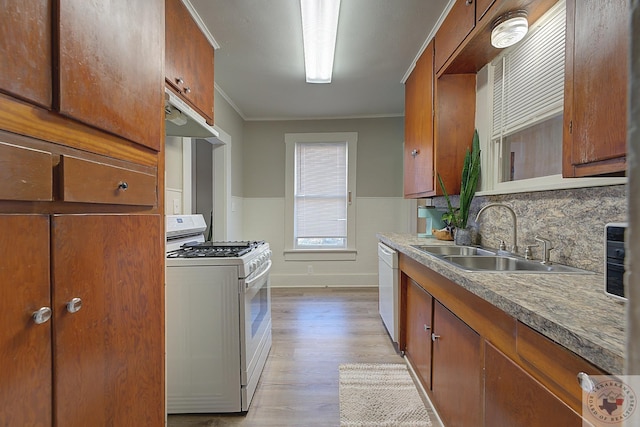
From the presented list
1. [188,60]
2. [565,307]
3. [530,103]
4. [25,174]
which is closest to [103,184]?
[25,174]

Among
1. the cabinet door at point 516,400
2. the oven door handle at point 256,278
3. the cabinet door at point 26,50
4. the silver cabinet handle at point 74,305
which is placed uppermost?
the cabinet door at point 26,50

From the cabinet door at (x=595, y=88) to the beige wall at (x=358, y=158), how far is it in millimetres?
3147

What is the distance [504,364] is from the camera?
2.95 feet

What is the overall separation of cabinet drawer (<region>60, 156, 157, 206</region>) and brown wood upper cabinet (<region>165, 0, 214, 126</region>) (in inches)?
34.6

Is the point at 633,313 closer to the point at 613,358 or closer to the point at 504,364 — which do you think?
the point at 613,358

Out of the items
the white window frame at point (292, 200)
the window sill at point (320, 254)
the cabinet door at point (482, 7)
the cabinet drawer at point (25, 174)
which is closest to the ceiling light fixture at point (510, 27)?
the cabinet door at point (482, 7)

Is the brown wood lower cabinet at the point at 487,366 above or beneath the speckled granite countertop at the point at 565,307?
beneath

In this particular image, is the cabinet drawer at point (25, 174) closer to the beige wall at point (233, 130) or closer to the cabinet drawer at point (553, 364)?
the cabinet drawer at point (553, 364)

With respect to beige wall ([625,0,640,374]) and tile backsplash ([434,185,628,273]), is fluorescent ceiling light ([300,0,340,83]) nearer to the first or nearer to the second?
tile backsplash ([434,185,628,273])

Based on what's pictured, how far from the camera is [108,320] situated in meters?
0.82

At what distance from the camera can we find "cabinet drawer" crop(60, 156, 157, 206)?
2.26 feet

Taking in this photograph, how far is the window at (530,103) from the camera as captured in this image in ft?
4.78

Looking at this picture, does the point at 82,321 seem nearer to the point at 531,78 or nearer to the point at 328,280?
the point at 531,78

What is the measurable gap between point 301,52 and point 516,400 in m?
2.51
